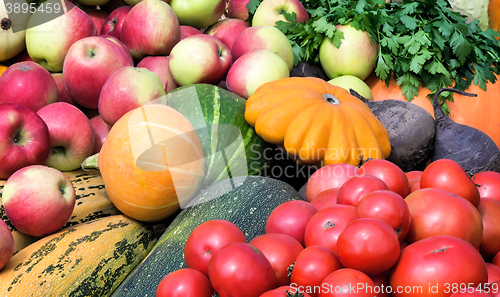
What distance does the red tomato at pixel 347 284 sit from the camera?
55cm

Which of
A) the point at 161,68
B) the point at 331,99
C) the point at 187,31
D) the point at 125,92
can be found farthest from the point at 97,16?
the point at 331,99

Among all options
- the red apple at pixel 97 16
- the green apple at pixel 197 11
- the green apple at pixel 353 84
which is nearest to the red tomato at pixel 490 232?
the green apple at pixel 353 84

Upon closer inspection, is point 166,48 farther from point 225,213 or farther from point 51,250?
point 51,250

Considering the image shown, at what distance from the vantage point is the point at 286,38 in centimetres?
192

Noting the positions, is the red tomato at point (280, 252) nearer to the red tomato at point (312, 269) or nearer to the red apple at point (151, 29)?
the red tomato at point (312, 269)

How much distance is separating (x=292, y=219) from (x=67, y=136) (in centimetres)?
101

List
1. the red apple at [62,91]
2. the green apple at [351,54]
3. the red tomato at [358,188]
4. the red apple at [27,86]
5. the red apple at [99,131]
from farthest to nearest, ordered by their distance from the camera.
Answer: the green apple at [351,54] → the red apple at [62,91] → the red apple at [99,131] → the red apple at [27,86] → the red tomato at [358,188]

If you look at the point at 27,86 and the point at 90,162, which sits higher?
the point at 27,86

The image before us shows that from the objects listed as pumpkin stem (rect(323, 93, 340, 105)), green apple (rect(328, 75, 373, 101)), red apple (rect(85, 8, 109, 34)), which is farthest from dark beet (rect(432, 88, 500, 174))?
red apple (rect(85, 8, 109, 34))

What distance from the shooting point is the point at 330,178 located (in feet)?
3.82

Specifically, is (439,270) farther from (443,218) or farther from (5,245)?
(5,245)

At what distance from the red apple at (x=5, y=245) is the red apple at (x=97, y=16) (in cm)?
143

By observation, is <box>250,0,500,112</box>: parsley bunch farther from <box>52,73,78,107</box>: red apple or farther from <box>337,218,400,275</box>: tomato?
<box>337,218,400,275</box>: tomato

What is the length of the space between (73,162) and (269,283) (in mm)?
1147
